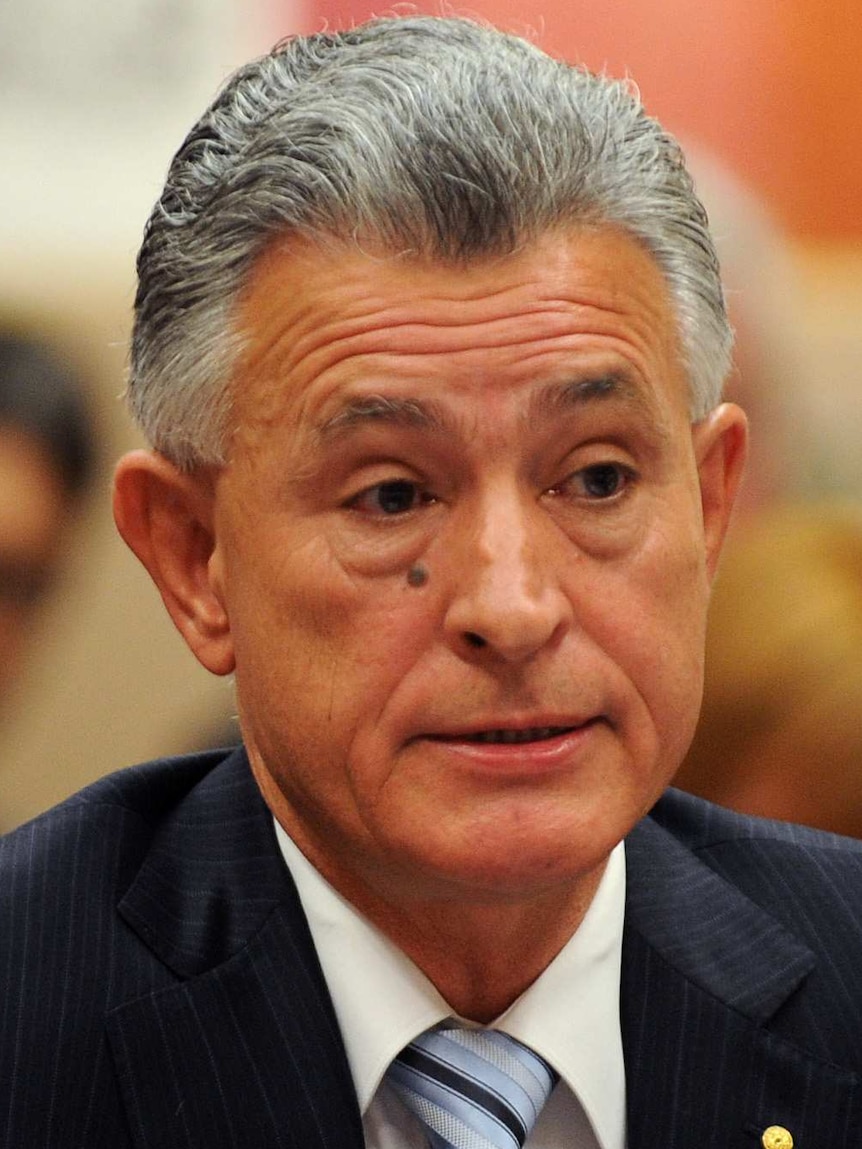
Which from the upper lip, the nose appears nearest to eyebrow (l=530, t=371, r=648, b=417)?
the nose

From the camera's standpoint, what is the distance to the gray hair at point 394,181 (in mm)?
1648

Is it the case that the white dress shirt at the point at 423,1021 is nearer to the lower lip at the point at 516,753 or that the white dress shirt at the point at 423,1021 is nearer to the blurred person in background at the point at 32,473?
the lower lip at the point at 516,753

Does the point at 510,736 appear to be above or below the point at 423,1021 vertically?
above

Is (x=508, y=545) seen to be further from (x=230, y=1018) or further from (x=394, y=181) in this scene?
(x=230, y=1018)

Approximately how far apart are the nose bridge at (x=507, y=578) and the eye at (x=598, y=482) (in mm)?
57

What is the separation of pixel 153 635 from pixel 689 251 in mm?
1238

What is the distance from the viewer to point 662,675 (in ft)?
5.61

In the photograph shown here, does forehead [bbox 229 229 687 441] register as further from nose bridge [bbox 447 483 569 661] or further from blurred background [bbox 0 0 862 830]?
blurred background [bbox 0 0 862 830]

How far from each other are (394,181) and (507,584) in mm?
437

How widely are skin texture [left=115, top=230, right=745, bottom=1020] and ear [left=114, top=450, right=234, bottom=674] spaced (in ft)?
0.22

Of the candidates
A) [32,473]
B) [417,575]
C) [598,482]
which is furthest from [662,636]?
[32,473]

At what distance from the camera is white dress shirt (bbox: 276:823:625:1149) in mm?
1767

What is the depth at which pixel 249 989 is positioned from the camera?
177 cm

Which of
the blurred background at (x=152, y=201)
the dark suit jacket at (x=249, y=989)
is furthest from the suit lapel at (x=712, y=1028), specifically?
the blurred background at (x=152, y=201)
